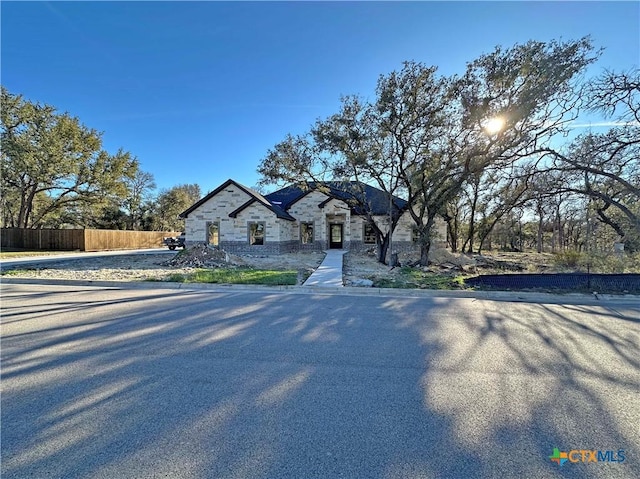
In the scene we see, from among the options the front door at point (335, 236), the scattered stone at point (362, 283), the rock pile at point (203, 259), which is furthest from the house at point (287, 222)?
Result: the scattered stone at point (362, 283)

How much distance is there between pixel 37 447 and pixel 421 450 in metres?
2.90

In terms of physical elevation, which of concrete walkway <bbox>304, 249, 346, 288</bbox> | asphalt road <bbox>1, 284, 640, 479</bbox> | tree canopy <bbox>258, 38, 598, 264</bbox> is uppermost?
tree canopy <bbox>258, 38, 598, 264</bbox>

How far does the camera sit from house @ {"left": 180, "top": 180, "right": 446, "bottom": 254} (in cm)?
2145

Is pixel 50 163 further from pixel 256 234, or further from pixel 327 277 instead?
pixel 327 277

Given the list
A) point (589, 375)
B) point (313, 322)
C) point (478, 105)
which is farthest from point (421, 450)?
point (478, 105)

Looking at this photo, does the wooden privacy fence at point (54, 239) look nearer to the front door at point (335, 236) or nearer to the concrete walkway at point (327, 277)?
the front door at point (335, 236)

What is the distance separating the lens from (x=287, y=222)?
77.6ft

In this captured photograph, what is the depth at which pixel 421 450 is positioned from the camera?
236 cm

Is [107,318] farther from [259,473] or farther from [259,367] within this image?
[259,473]

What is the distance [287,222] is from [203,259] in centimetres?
932

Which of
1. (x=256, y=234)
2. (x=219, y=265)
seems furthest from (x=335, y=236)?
(x=219, y=265)

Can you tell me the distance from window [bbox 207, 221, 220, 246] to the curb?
40.8 feet

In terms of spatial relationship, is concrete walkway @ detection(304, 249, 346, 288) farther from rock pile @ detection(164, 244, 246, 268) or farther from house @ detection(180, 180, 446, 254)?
house @ detection(180, 180, 446, 254)

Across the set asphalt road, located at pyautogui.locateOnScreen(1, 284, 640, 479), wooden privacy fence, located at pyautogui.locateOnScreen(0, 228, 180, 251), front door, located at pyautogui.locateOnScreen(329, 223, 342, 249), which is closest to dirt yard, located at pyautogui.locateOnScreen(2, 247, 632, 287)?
front door, located at pyautogui.locateOnScreen(329, 223, 342, 249)
